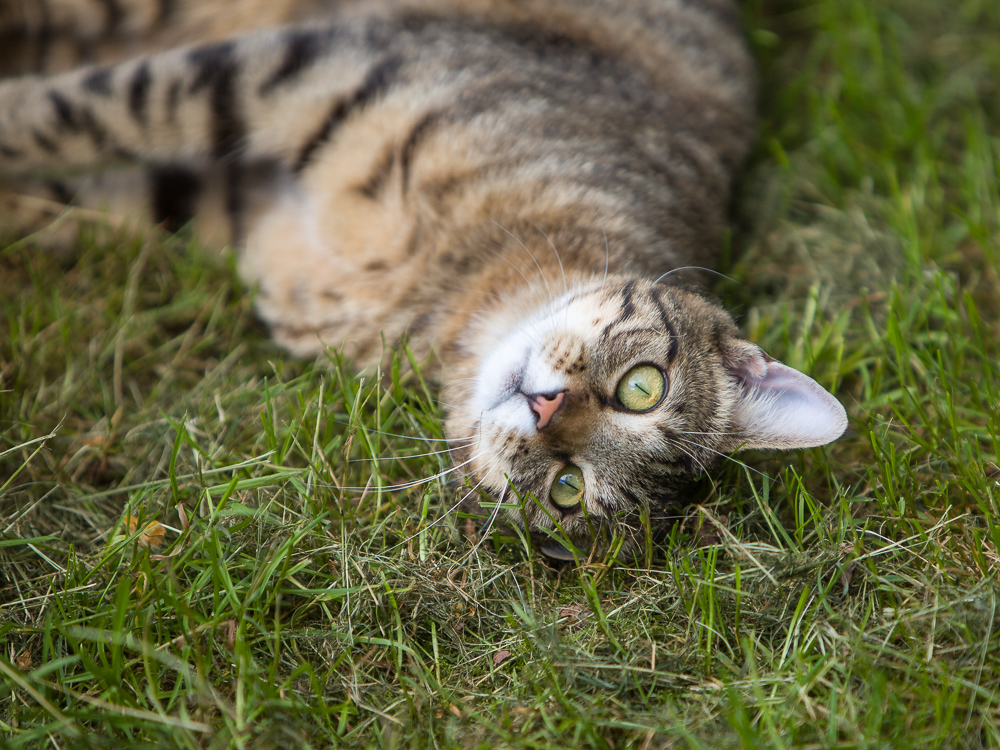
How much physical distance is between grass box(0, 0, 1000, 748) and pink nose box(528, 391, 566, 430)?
0.34 m

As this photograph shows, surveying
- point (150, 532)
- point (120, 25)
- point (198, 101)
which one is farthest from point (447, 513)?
point (120, 25)

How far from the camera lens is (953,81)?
10.6 ft

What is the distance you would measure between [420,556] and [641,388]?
0.72 meters

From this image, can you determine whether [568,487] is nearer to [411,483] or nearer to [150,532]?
[411,483]

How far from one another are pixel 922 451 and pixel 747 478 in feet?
1.85

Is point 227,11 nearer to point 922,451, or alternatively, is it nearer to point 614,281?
point 614,281

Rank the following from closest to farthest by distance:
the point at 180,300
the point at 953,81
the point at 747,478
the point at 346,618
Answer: the point at 346,618
the point at 747,478
the point at 180,300
the point at 953,81

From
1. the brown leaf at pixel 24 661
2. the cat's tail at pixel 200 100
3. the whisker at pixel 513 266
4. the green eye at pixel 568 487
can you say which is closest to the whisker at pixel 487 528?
the green eye at pixel 568 487

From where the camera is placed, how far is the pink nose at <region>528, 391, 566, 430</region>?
5.91 ft

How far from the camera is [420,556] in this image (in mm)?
1869

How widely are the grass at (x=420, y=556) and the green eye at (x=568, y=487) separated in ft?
0.57

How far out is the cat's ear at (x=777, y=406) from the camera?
71.6 inches

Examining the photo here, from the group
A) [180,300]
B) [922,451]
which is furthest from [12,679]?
[922,451]

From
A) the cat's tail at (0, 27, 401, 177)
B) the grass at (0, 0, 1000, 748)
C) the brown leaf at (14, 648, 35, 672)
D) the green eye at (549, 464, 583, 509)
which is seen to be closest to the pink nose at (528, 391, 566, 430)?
the green eye at (549, 464, 583, 509)
